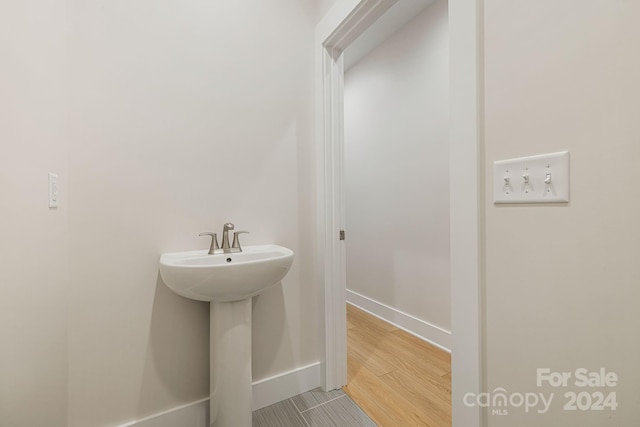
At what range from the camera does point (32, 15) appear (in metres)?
0.79

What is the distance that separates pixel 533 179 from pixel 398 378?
149 centimetres

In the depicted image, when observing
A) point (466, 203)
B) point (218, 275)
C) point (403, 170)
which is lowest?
point (218, 275)

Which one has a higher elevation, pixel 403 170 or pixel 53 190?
pixel 403 170

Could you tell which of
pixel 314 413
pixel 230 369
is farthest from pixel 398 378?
pixel 230 369

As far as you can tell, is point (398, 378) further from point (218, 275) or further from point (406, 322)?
point (218, 275)

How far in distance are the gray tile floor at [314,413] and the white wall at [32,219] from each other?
0.83m

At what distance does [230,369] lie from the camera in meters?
1.17

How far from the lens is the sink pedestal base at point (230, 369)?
1.17 meters

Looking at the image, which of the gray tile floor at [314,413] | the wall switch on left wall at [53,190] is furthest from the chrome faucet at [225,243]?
the gray tile floor at [314,413]

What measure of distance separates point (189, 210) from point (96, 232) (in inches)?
14.1

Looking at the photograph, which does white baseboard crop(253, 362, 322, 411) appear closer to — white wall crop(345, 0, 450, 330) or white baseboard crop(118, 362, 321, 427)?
white baseboard crop(118, 362, 321, 427)

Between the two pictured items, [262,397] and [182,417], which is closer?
[182,417]

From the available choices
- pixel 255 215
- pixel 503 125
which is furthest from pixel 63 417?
pixel 503 125

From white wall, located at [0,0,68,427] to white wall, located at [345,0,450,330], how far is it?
6.69ft
